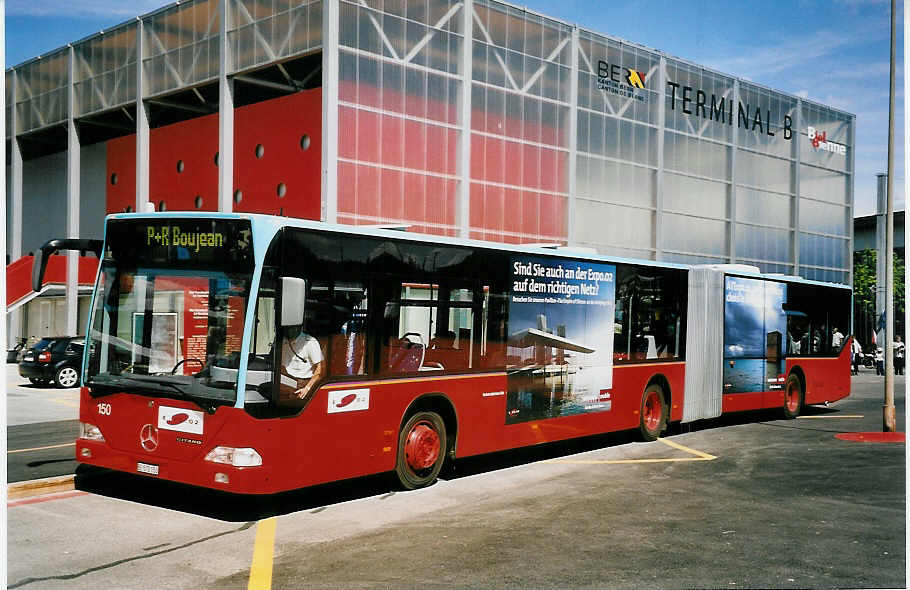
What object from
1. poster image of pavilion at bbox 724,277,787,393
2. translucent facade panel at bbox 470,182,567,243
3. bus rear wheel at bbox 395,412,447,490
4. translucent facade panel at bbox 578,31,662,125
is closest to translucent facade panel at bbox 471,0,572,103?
translucent facade panel at bbox 578,31,662,125

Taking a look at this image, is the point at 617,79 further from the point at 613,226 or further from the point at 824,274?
the point at 824,274

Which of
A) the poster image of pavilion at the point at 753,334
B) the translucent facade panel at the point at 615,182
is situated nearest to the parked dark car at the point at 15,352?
the translucent facade panel at the point at 615,182

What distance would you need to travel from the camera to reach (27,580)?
702 cm

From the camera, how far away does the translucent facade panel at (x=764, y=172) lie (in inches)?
1741

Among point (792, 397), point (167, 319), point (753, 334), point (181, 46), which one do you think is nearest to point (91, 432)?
point (167, 319)

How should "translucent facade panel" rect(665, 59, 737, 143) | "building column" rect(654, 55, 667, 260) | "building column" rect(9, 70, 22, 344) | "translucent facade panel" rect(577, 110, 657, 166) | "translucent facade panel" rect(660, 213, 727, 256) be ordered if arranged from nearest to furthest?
1. "translucent facade panel" rect(577, 110, 657, 166)
2. "building column" rect(9, 70, 22, 344)
3. "building column" rect(654, 55, 667, 260)
4. "translucent facade panel" rect(665, 59, 737, 143)
5. "translucent facade panel" rect(660, 213, 727, 256)

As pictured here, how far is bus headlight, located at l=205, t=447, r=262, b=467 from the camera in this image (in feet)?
29.1

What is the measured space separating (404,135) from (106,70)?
13355 mm

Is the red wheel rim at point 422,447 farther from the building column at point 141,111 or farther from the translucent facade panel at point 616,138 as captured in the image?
the translucent facade panel at point 616,138

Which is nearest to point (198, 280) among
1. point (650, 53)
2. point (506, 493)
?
point (506, 493)

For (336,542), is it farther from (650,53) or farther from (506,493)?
(650,53)

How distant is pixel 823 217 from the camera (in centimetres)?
4859

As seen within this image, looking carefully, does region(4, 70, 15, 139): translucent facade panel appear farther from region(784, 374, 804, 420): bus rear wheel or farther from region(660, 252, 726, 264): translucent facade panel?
region(784, 374, 804, 420): bus rear wheel

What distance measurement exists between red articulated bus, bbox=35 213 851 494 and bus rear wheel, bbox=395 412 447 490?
2cm
